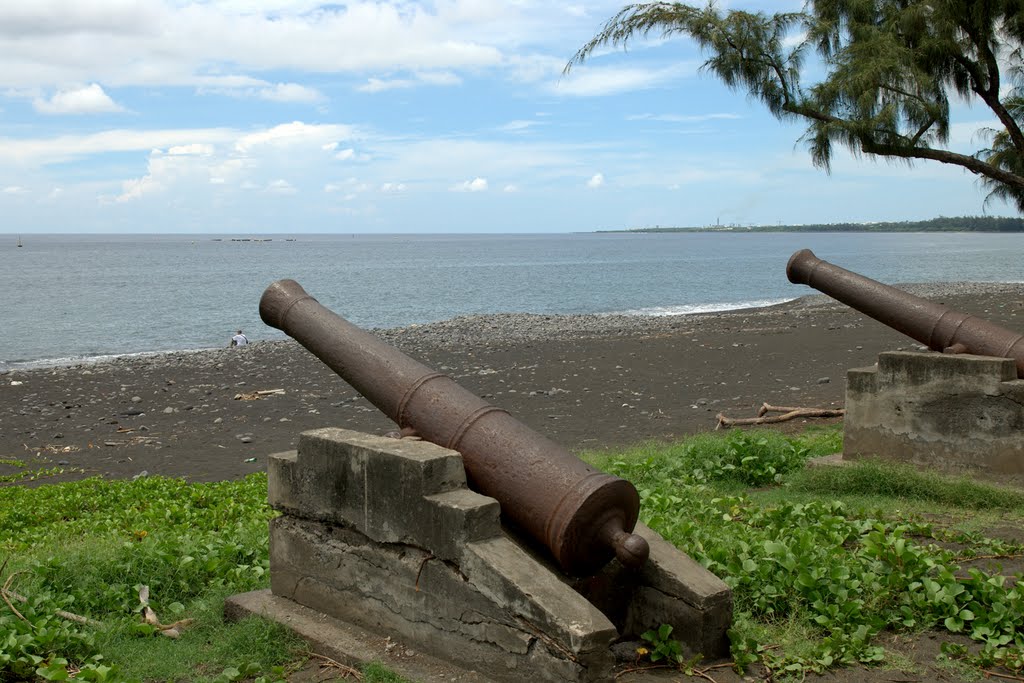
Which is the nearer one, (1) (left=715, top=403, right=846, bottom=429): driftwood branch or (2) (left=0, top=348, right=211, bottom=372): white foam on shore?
(1) (left=715, top=403, right=846, bottom=429): driftwood branch

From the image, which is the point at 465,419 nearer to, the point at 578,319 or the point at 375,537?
the point at 375,537

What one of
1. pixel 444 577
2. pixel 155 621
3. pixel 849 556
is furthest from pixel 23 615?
pixel 849 556

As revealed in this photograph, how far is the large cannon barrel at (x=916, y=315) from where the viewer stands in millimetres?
8383

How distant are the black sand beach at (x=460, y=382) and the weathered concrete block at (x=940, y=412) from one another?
2949 mm

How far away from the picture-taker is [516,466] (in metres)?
4.73

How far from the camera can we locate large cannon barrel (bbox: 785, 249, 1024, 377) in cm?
838

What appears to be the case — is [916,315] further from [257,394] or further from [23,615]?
[257,394]

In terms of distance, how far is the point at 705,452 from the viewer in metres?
9.08

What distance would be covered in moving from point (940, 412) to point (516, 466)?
198 inches

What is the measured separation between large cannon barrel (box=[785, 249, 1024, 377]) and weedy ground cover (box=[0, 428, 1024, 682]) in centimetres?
119

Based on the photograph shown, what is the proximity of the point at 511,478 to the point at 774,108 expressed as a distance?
916 cm

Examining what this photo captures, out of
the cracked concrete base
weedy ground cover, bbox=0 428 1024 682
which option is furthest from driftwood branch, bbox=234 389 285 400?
the cracked concrete base

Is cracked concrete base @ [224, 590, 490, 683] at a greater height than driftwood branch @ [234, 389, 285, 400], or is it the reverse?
cracked concrete base @ [224, 590, 490, 683]

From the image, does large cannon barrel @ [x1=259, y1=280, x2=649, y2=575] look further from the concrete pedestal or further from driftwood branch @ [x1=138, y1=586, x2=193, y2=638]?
driftwood branch @ [x1=138, y1=586, x2=193, y2=638]
